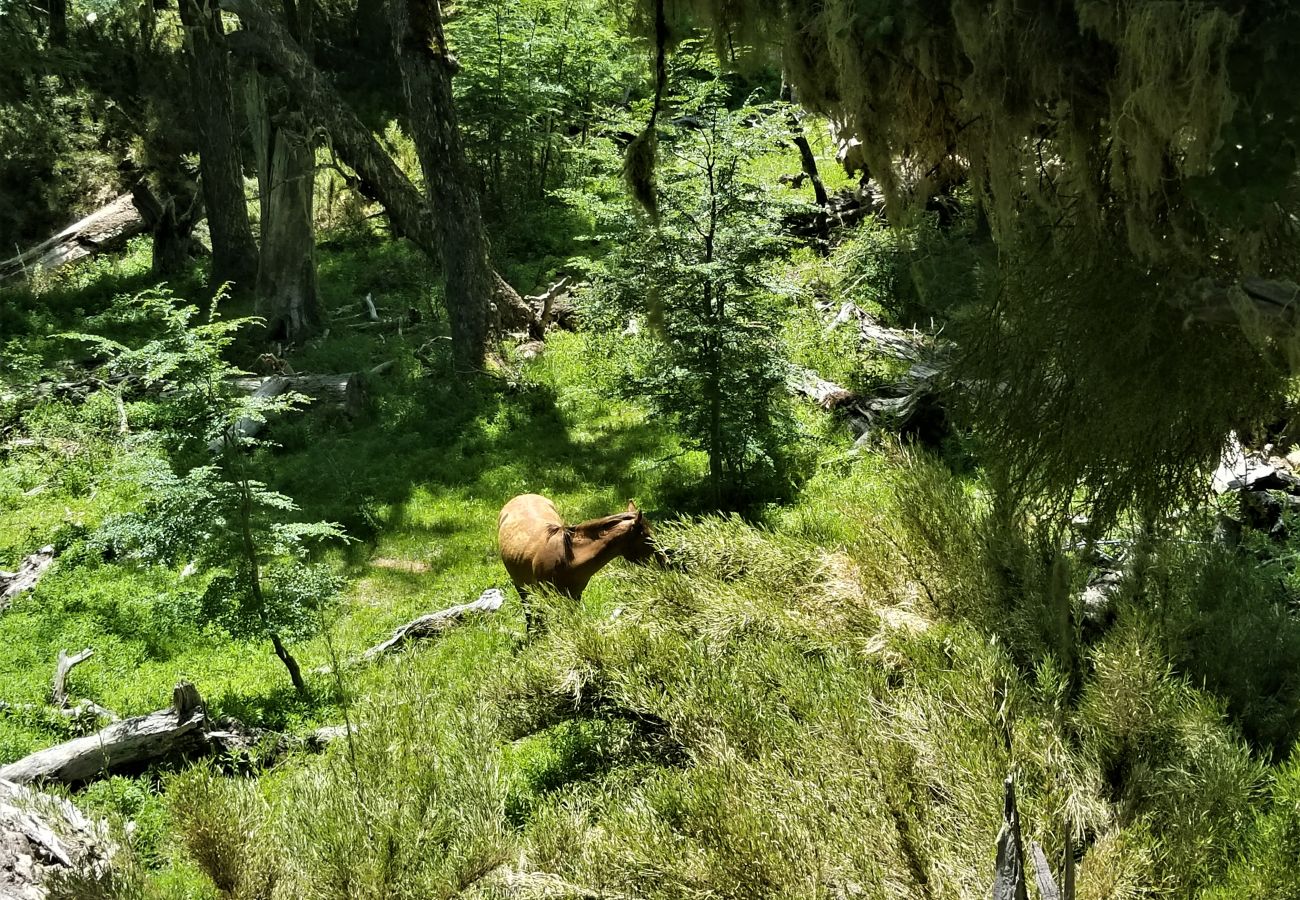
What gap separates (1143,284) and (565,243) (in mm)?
14917

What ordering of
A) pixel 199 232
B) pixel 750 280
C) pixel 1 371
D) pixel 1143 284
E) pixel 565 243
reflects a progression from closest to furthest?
1. pixel 1143 284
2. pixel 750 280
3. pixel 1 371
4. pixel 565 243
5. pixel 199 232

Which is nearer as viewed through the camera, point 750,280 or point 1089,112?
point 1089,112

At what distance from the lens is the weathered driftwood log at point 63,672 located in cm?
703

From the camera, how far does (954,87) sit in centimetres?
366

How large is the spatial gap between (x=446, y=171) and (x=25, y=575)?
6.41 m

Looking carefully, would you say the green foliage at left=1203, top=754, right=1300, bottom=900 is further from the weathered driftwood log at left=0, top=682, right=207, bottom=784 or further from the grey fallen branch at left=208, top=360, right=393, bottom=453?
the grey fallen branch at left=208, top=360, right=393, bottom=453

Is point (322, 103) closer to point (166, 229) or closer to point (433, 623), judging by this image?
point (166, 229)

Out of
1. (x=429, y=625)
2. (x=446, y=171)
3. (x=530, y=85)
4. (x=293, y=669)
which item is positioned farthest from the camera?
(x=530, y=85)

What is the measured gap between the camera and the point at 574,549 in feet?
23.8

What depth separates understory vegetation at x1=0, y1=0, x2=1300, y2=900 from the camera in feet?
10.8

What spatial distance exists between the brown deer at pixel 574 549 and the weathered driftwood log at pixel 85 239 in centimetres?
1425

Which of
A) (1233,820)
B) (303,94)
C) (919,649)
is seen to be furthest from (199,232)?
(1233,820)

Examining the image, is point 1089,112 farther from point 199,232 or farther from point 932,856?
point 199,232

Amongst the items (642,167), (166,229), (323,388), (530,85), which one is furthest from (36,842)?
Result: (166,229)
